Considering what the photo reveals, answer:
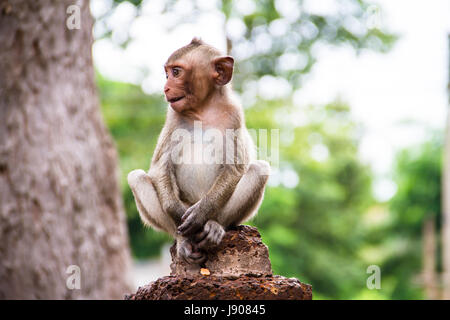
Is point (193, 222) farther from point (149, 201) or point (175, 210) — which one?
point (149, 201)

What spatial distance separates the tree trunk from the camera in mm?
9008

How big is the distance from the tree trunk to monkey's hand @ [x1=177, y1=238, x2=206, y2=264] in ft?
16.9

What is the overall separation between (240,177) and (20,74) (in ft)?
19.0

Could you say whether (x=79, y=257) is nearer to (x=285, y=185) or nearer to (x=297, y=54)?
(x=285, y=185)

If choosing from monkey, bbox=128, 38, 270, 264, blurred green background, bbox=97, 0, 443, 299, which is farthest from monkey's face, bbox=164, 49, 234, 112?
blurred green background, bbox=97, 0, 443, 299

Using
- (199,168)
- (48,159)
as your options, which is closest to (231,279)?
(199,168)

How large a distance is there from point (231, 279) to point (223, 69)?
190cm

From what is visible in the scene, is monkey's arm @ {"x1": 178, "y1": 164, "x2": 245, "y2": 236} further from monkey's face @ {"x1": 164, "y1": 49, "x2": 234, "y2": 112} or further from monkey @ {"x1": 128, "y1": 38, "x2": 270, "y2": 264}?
monkey's face @ {"x1": 164, "y1": 49, "x2": 234, "y2": 112}

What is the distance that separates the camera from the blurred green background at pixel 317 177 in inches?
565

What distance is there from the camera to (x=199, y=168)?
17.0 ft

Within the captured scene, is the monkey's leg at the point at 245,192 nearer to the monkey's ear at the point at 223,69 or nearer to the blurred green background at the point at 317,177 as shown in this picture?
the monkey's ear at the point at 223,69

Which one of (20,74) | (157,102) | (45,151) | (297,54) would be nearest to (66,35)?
(20,74)

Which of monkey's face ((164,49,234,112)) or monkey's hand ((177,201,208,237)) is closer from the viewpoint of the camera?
monkey's hand ((177,201,208,237))

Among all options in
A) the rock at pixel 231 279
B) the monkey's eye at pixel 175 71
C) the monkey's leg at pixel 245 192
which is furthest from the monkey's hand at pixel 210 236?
the monkey's eye at pixel 175 71
